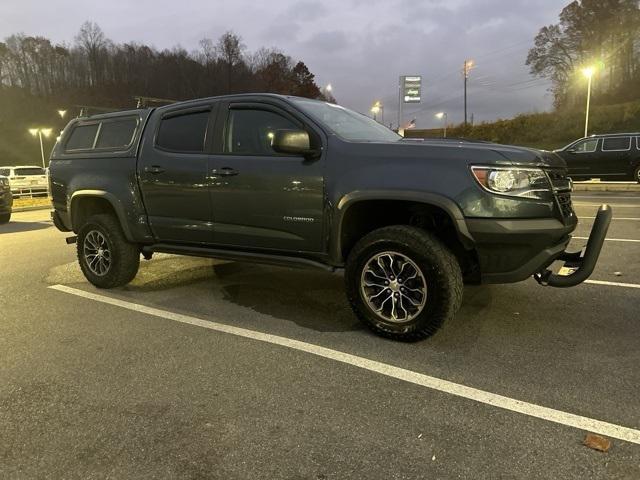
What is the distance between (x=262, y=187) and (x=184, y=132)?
1199 mm

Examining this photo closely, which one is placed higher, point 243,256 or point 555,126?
point 555,126

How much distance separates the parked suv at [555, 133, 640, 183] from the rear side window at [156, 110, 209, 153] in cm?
1571

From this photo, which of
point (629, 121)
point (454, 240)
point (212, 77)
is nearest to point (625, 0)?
point (629, 121)

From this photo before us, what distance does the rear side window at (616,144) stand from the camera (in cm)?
1666

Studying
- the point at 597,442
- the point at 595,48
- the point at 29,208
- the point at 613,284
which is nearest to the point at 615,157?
the point at 613,284

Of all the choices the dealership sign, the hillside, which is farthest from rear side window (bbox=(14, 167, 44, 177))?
the dealership sign

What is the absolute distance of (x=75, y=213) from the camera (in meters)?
5.79

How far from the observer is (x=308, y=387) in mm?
3195

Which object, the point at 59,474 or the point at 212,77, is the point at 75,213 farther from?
the point at 212,77

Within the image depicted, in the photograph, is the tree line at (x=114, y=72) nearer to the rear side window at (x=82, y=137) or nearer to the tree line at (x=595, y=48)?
the tree line at (x=595, y=48)

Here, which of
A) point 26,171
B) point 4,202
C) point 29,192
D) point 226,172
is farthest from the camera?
point 26,171

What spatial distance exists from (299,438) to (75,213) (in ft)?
14.2

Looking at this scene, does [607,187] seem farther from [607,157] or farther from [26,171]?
[26,171]

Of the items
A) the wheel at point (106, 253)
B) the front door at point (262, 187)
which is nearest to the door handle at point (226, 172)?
the front door at point (262, 187)
